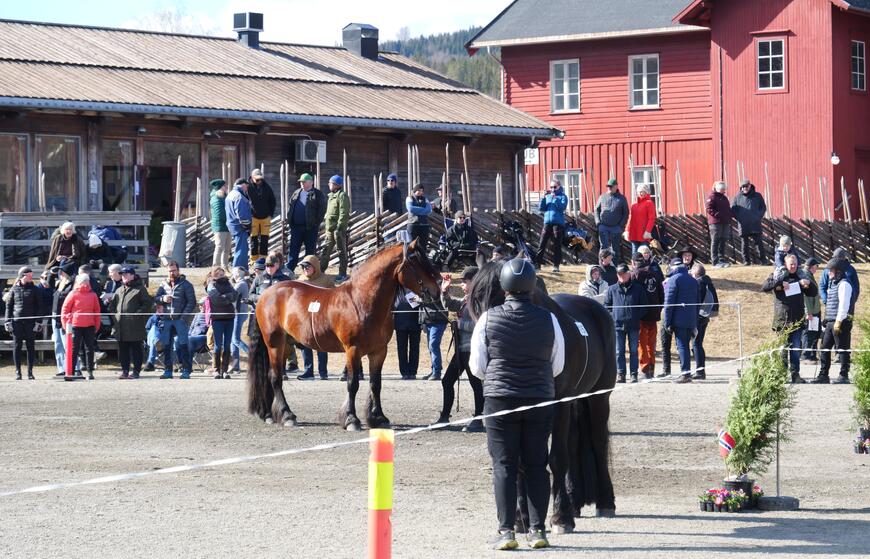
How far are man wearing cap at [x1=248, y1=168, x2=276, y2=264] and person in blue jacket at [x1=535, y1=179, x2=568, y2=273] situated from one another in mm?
5427

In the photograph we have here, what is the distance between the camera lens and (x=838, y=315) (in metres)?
20.1

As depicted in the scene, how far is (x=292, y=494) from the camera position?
36.3 feet

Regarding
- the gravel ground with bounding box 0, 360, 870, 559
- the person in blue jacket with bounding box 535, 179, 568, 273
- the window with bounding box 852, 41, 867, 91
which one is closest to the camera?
the gravel ground with bounding box 0, 360, 870, 559

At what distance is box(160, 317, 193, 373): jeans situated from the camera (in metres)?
22.1

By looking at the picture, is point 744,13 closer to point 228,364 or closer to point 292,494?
point 228,364

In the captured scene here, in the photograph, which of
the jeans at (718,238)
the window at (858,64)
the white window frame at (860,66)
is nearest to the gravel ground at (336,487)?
the jeans at (718,238)

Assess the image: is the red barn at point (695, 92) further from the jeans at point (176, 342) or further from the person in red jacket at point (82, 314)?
the person in red jacket at point (82, 314)

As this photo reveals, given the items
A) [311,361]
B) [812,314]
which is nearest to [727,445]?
[812,314]

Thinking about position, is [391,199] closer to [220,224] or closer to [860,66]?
[220,224]

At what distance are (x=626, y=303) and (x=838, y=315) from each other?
2.90 metres

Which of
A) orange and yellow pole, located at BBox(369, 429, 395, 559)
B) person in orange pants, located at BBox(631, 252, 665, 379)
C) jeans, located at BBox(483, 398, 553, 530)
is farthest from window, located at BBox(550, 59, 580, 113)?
orange and yellow pole, located at BBox(369, 429, 395, 559)

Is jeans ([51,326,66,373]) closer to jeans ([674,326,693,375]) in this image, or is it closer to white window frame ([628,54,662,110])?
jeans ([674,326,693,375])

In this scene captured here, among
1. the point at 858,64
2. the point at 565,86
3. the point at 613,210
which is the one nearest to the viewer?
the point at 613,210

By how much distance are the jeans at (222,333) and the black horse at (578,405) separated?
37.8 feet
